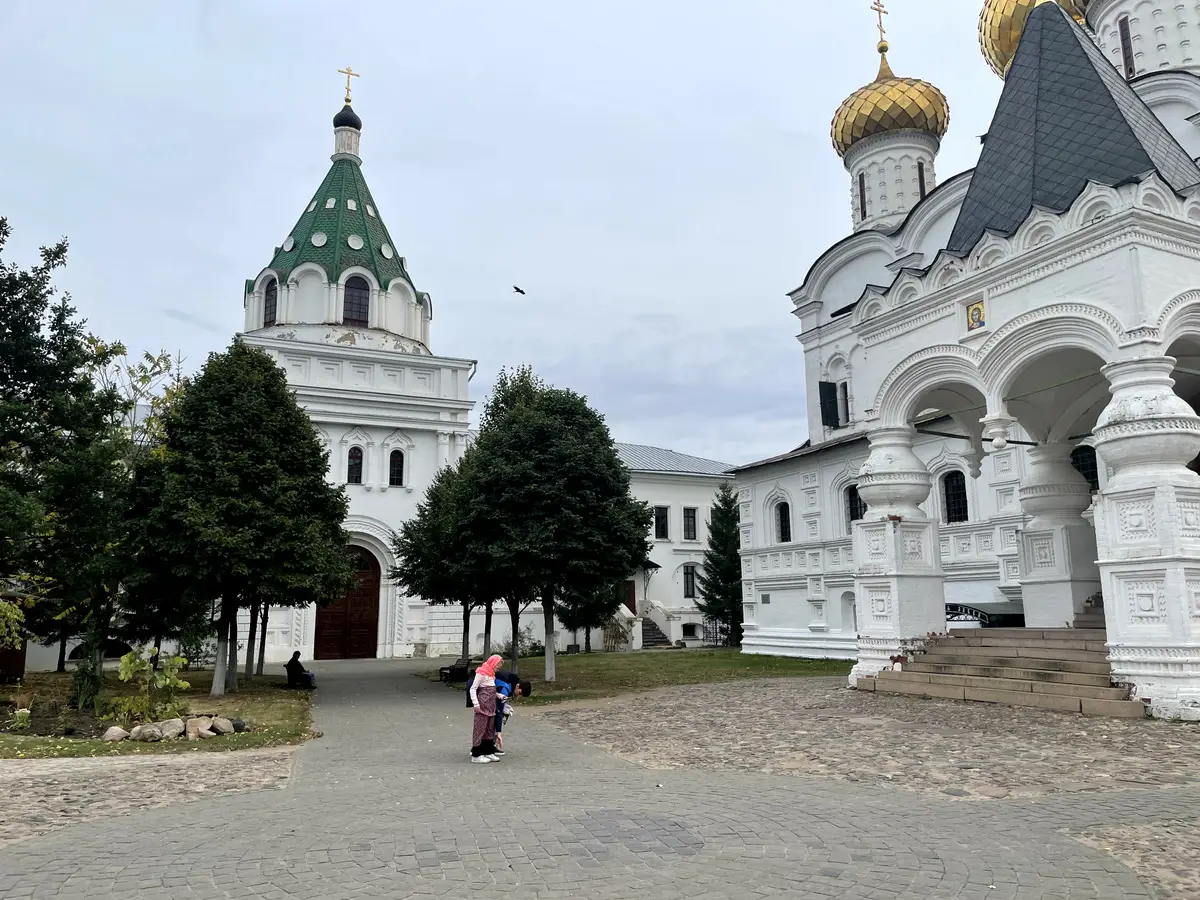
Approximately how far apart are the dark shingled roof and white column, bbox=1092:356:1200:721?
3209 millimetres

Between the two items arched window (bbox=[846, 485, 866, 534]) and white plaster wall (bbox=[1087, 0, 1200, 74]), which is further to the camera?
arched window (bbox=[846, 485, 866, 534])

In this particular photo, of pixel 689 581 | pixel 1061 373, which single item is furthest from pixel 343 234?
pixel 1061 373

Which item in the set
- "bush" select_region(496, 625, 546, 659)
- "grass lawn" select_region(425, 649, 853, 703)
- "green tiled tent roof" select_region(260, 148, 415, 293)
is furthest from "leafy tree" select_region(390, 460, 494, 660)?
"green tiled tent roof" select_region(260, 148, 415, 293)

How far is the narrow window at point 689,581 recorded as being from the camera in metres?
42.7

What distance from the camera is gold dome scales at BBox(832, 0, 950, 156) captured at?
2836 cm

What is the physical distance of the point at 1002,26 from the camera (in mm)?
24625

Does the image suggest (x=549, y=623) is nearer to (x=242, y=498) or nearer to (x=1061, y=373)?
(x=242, y=498)

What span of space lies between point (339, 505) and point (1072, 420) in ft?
47.3

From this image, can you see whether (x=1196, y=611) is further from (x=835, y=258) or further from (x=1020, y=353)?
(x=835, y=258)

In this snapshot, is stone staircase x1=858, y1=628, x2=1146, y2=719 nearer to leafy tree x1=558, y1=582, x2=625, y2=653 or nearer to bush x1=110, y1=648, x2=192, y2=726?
leafy tree x1=558, y1=582, x2=625, y2=653

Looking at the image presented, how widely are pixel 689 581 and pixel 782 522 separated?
14.6 m

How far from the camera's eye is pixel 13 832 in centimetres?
628

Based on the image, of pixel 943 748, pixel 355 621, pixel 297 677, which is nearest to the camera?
pixel 943 748

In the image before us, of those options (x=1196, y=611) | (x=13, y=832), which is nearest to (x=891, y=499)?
(x=1196, y=611)
